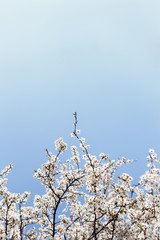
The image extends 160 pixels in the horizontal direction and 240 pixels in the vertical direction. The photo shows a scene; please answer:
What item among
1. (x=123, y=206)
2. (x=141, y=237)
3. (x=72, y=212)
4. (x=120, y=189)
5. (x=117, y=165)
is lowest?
(x=141, y=237)

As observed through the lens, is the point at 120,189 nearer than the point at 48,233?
Yes

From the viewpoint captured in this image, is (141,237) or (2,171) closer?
(141,237)

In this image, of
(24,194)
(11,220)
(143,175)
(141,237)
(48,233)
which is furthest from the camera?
(48,233)

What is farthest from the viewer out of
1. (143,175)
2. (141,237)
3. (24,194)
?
(24,194)

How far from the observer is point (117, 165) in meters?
11.3

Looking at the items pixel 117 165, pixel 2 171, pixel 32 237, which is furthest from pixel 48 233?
pixel 117 165

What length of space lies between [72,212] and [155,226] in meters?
5.84

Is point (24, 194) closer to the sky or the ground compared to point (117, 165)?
closer to the ground

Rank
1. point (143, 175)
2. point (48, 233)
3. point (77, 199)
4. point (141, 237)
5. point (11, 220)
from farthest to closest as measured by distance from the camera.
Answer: point (77, 199) → point (48, 233) → point (11, 220) → point (143, 175) → point (141, 237)

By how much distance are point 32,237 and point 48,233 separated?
144cm

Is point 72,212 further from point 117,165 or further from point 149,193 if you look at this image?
point 149,193

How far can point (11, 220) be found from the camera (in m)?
8.92

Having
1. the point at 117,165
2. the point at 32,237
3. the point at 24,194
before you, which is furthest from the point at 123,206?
the point at 32,237

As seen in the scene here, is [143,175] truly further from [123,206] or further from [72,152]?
[72,152]
